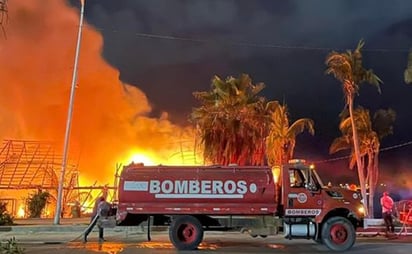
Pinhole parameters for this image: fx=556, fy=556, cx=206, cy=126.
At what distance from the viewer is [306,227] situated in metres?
17.9

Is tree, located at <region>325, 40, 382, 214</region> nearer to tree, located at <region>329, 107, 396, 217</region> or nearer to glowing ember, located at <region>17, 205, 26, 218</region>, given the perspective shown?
tree, located at <region>329, 107, 396, 217</region>

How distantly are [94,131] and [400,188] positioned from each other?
25571 mm

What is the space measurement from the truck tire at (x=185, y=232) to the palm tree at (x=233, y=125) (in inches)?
621

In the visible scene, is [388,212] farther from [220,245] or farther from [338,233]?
[220,245]

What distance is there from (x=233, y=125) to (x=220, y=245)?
49.9ft

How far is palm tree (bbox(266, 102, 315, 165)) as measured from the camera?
3616cm

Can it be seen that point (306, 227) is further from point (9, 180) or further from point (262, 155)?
point (9, 180)

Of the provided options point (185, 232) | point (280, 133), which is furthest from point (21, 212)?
point (185, 232)

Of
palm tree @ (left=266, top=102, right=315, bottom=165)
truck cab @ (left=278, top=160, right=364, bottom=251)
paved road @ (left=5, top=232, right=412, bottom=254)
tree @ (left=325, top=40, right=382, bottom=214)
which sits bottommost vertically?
paved road @ (left=5, top=232, right=412, bottom=254)

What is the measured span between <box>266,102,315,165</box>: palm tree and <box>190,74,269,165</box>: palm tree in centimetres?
159

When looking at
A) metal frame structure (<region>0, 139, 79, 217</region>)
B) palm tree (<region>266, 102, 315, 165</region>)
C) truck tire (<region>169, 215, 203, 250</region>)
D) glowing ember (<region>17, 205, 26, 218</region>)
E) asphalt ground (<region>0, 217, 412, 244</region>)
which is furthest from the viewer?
metal frame structure (<region>0, 139, 79, 217</region>)

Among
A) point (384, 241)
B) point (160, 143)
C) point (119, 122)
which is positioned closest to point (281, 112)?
point (160, 143)

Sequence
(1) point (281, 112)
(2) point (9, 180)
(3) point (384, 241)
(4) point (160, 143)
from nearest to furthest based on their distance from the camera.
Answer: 1. (3) point (384, 241)
2. (1) point (281, 112)
3. (2) point (9, 180)
4. (4) point (160, 143)

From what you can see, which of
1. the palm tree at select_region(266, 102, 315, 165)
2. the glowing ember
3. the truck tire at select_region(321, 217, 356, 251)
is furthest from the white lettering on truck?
the glowing ember
